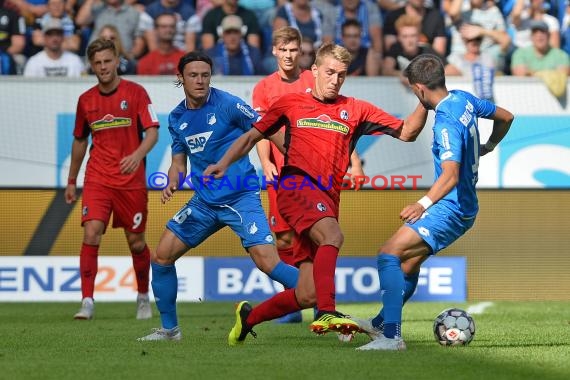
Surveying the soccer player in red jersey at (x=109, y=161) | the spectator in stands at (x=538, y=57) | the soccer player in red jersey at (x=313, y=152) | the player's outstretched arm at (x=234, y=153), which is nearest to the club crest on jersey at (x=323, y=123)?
the soccer player in red jersey at (x=313, y=152)

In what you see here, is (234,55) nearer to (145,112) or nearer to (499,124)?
(145,112)

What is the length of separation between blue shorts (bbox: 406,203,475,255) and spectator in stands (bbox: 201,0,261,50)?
781cm

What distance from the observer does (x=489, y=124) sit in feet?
45.2

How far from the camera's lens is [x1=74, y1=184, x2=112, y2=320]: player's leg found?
1081 cm

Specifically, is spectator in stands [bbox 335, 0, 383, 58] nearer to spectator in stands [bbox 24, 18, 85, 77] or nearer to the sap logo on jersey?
spectator in stands [bbox 24, 18, 85, 77]

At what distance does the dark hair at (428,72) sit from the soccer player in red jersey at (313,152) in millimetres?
199

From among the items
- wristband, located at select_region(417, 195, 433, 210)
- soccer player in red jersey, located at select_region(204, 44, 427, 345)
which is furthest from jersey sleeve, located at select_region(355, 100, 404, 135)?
wristband, located at select_region(417, 195, 433, 210)

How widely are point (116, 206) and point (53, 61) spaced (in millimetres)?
4166

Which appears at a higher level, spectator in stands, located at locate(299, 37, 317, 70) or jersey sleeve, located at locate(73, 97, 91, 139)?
spectator in stands, located at locate(299, 37, 317, 70)

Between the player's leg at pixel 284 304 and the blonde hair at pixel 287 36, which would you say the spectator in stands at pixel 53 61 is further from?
the player's leg at pixel 284 304

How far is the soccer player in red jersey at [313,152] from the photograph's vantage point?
300 inches

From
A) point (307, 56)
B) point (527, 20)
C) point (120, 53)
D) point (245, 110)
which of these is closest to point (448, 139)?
point (245, 110)

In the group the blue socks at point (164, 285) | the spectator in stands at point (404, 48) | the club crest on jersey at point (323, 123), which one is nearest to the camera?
the club crest on jersey at point (323, 123)

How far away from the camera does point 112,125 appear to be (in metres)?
10.9
